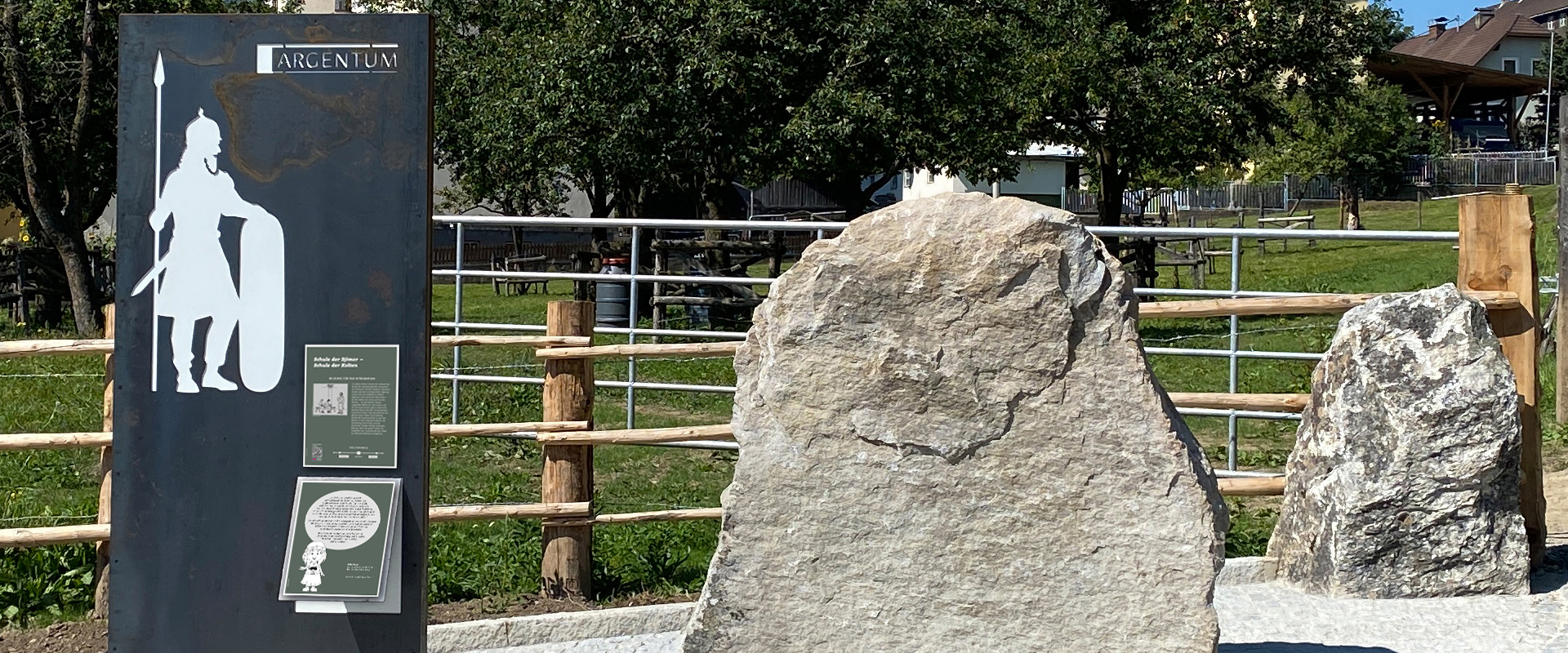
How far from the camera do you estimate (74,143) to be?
1639cm

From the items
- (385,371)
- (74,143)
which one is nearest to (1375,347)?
(385,371)

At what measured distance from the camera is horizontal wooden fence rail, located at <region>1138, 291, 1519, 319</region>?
5.96 meters

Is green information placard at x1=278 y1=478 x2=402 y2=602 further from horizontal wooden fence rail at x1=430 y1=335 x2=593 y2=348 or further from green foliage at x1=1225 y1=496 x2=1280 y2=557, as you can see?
green foliage at x1=1225 y1=496 x2=1280 y2=557

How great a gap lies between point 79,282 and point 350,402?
1493 cm

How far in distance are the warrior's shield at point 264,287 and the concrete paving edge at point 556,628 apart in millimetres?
1763

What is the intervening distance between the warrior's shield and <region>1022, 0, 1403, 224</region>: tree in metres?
15.6

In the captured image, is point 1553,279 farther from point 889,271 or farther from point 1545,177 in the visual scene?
point 1545,177

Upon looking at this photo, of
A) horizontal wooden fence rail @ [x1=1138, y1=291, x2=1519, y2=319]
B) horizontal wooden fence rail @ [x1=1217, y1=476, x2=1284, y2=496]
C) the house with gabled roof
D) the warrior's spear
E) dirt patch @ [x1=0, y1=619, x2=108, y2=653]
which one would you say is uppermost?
the house with gabled roof

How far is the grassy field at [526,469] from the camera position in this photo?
566 cm

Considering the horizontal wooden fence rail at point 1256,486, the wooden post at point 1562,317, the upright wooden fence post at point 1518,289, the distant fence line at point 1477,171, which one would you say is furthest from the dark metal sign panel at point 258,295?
the distant fence line at point 1477,171

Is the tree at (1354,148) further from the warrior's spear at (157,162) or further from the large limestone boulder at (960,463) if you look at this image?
the warrior's spear at (157,162)

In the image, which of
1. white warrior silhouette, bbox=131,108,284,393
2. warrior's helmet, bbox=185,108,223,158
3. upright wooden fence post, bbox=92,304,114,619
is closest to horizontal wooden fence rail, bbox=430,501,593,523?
upright wooden fence post, bbox=92,304,114,619

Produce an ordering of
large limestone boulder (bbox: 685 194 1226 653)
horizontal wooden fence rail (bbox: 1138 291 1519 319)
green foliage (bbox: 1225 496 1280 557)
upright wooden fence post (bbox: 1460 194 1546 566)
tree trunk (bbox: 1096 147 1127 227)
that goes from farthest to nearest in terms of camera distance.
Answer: tree trunk (bbox: 1096 147 1127 227) → green foliage (bbox: 1225 496 1280 557) → horizontal wooden fence rail (bbox: 1138 291 1519 319) → upright wooden fence post (bbox: 1460 194 1546 566) → large limestone boulder (bbox: 685 194 1226 653)

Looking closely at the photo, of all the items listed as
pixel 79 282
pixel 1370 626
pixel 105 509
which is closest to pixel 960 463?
pixel 1370 626
